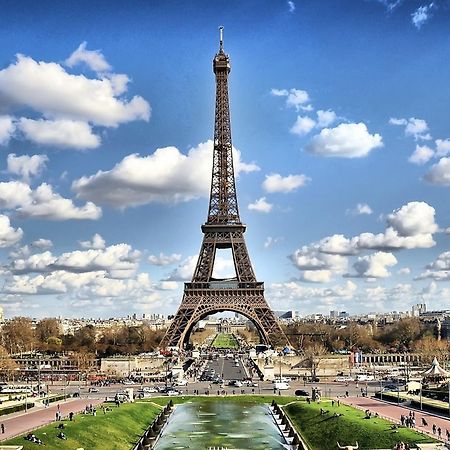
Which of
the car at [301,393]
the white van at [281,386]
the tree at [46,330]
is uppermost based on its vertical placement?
the tree at [46,330]

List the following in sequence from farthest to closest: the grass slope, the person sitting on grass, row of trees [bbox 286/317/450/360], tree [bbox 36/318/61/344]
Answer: tree [bbox 36/318/61/344], row of trees [bbox 286/317/450/360], the person sitting on grass, the grass slope

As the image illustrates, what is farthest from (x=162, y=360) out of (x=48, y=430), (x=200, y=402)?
(x=48, y=430)

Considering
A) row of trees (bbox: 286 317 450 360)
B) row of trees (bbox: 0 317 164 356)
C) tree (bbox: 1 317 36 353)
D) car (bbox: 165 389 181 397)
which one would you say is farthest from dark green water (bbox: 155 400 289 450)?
tree (bbox: 1 317 36 353)

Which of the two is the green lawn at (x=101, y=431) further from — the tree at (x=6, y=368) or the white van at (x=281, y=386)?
the tree at (x=6, y=368)

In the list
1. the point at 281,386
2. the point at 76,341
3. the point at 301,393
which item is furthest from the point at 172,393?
the point at 76,341

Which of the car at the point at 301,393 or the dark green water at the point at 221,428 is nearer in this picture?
the dark green water at the point at 221,428

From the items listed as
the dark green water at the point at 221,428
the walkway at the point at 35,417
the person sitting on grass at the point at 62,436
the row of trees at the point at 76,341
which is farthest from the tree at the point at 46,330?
the person sitting on grass at the point at 62,436

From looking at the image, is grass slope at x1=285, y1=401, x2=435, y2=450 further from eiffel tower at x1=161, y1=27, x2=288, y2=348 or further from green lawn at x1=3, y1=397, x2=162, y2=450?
eiffel tower at x1=161, y1=27, x2=288, y2=348
